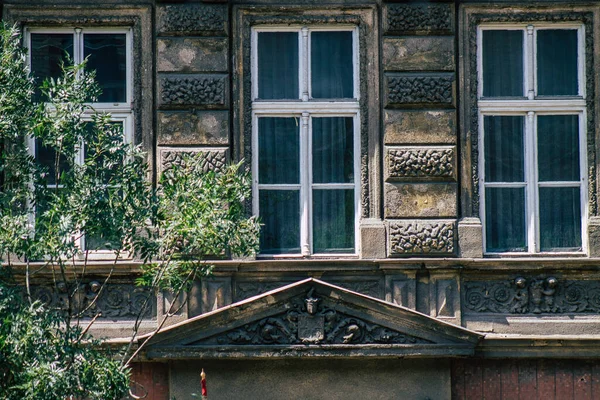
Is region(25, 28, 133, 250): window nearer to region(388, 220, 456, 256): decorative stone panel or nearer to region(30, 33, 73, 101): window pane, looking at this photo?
region(30, 33, 73, 101): window pane

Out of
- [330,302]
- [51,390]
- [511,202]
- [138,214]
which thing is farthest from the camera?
[511,202]

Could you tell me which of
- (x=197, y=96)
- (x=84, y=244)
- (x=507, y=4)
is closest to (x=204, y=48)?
(x=197, y=96)

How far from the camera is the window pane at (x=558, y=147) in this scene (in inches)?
516

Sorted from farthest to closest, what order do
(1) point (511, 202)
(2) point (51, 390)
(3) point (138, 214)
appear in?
(1) point (511, 202) < (3) point (138, 214) < (2) point (51, 390)

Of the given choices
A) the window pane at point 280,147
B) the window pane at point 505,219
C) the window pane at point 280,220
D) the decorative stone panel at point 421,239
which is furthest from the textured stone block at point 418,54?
the window pane at point 280,220

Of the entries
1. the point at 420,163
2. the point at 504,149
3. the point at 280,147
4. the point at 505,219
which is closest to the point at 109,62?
the point at 280,147

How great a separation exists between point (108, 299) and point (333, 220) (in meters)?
2.59

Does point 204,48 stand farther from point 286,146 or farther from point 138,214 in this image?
point 138,214

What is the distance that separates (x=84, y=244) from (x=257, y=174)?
2.04 metres

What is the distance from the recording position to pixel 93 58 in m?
13.1

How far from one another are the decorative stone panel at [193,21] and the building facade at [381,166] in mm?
15

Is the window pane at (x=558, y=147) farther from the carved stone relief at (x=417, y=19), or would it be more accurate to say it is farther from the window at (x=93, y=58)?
the window at (x=93, y=58)

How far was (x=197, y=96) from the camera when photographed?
12.8m

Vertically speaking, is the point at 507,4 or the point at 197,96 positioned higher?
the point at 507,4
